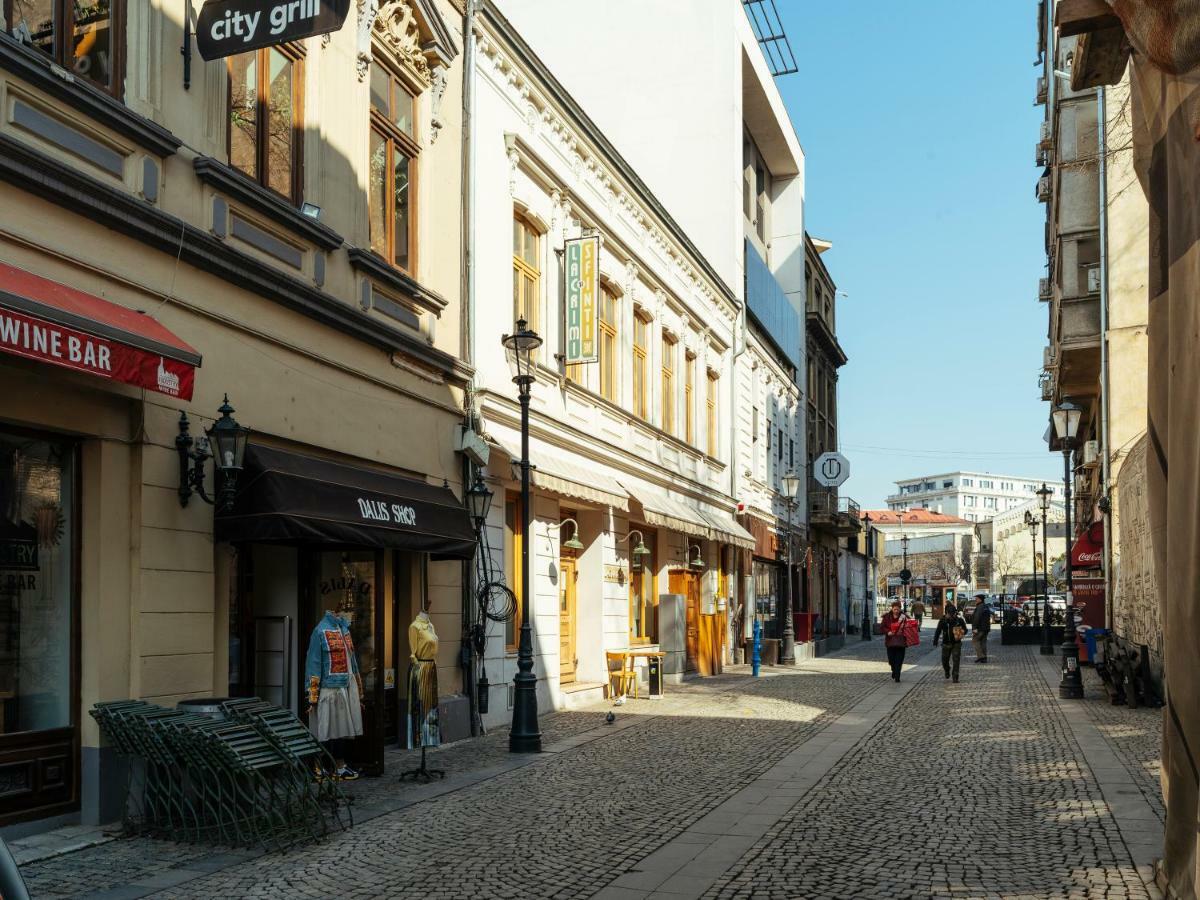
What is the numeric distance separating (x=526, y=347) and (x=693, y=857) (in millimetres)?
7073

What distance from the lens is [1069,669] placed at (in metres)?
20.6

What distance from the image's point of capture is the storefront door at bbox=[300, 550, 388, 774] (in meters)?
12.3

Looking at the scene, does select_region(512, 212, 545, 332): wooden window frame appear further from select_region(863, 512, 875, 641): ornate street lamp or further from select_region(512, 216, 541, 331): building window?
select_region(863, 512, 875, 641): ornate street lamp

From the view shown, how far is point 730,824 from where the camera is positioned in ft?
31.1

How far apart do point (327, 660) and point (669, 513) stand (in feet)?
43.0

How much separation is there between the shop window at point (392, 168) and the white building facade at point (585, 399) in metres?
1.61

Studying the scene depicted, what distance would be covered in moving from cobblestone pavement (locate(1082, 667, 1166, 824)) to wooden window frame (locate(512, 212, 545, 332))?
9658 mm

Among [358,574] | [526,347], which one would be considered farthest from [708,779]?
[526,347]

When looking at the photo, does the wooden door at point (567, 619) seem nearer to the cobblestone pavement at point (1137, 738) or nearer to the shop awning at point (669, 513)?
the shop awning at point (669, 513)

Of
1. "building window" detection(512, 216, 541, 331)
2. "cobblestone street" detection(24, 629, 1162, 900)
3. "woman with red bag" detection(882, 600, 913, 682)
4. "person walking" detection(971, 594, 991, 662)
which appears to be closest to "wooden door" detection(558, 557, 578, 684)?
"cobblestone street" detection(24, 629, 1162, 900)

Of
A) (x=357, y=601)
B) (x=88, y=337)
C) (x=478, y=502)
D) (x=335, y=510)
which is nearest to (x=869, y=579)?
(x=478, y=502)

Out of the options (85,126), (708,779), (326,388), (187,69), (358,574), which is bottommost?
(708,779)

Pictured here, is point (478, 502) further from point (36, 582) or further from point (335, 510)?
point (36, 582)

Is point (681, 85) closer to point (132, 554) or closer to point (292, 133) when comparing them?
point (292, 133)
